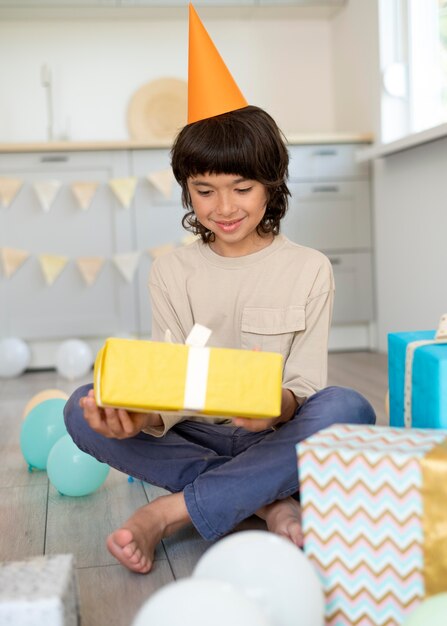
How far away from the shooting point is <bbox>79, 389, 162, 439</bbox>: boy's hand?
107cm

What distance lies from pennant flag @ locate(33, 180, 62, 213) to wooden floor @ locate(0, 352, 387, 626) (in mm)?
1483

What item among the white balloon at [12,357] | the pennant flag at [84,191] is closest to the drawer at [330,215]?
the pennant flag at [84,191]

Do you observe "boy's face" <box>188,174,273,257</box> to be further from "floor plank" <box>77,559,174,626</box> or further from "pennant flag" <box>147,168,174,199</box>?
"pennant flag" <box>147,168,174,199</box>

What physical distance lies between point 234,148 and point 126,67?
2788mm

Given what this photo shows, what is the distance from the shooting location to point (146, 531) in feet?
3.95

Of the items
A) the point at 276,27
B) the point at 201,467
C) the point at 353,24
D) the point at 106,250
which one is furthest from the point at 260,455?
the point at 276,27

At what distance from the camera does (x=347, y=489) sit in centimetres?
88

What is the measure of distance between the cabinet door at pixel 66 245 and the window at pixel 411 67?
115cm

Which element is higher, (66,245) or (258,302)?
(66,245)

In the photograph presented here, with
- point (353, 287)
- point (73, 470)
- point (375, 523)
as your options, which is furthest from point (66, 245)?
point (375, 523)

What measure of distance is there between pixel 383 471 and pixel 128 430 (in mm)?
384

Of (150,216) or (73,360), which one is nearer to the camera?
(73,360)

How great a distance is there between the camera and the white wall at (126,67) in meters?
3.84

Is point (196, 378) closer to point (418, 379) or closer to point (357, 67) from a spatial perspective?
point (418, 379)
